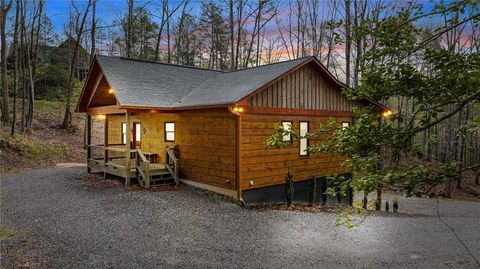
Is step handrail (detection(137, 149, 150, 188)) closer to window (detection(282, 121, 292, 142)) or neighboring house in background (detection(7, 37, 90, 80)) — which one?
window (detection(282, 121, 292, 142))

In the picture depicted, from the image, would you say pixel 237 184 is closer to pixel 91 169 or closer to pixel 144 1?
pixel 91 169

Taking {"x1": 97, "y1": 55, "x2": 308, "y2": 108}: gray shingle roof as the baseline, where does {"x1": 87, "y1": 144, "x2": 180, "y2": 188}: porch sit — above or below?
below

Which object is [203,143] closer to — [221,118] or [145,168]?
[221,118]

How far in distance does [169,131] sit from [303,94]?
5723mm

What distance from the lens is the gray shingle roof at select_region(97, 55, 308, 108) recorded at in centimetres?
1118

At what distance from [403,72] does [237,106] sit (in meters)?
6.89

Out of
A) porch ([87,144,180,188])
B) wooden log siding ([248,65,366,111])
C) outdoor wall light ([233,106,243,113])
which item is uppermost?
wooden log siding ([248,65,366,111])

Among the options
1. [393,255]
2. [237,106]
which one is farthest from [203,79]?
[393,255]

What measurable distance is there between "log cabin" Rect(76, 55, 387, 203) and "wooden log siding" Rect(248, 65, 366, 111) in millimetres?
36

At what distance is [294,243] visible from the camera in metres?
6.93

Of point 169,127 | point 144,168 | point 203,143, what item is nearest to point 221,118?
point 203,143

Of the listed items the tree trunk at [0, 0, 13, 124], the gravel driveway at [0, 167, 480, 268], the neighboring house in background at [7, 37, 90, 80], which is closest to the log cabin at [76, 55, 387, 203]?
the gravel driveway at [0, 167, 480, 268]

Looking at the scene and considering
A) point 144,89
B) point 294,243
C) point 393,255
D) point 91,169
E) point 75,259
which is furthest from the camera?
point 91,169

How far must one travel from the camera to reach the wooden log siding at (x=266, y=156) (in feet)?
34.0
